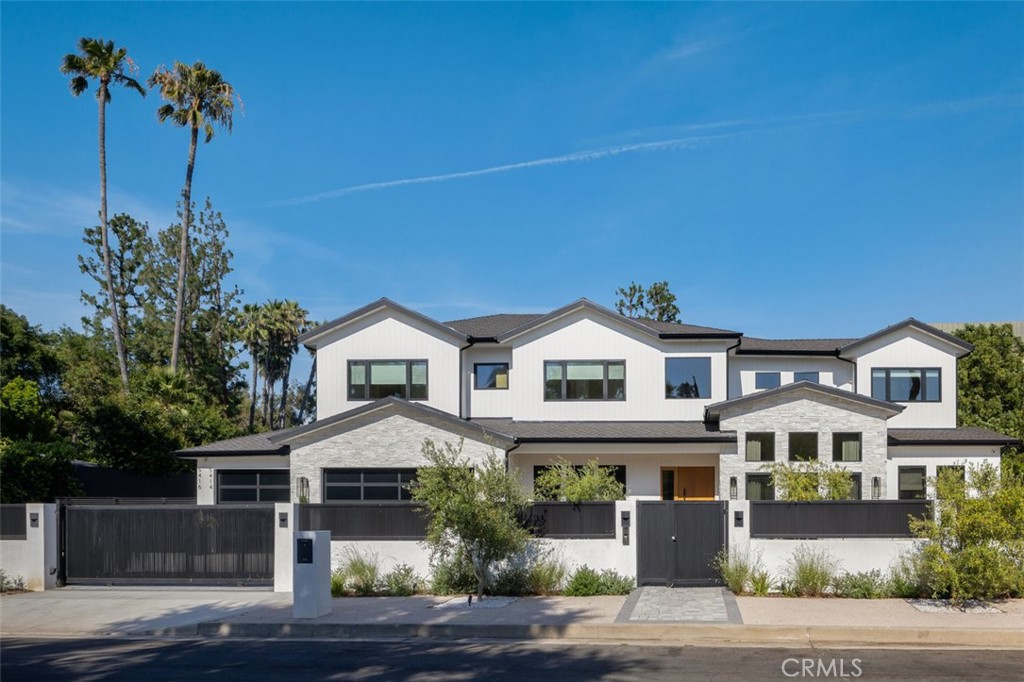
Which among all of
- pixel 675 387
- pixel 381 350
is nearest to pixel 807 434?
pixel 675 387

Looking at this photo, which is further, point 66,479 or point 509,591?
point 66,479

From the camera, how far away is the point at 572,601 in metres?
18.1

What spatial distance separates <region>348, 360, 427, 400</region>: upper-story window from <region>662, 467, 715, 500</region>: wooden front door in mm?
8637

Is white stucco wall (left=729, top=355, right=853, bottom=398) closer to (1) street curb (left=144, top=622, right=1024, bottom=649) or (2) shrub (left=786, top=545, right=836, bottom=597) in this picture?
(2) shrub (left=786, top=545, right=836, bottom=597)

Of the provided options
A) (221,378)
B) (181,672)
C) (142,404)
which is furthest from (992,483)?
(221,378)

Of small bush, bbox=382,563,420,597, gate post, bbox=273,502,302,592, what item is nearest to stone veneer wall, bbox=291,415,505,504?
gate post, bbox=273,502,302,592

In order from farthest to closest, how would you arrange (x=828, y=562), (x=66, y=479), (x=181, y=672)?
(x=66, y=479)
(x=828, y=562)
(x=181, y=672)

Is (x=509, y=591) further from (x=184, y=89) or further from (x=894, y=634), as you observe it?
(x=184, y=89)

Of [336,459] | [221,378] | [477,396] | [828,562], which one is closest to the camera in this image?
[828,562]

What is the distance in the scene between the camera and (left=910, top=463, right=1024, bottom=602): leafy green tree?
1669cm

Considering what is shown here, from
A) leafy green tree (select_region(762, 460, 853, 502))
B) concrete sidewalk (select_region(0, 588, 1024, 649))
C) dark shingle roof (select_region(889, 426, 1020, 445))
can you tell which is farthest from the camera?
dark shingle roof (select_region(889, 426, 1020, 445))

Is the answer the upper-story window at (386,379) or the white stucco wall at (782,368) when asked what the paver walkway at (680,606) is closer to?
the upper-story window at (386,379)

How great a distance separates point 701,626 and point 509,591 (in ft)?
16.3

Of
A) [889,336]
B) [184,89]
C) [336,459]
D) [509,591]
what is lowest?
[509,591]
